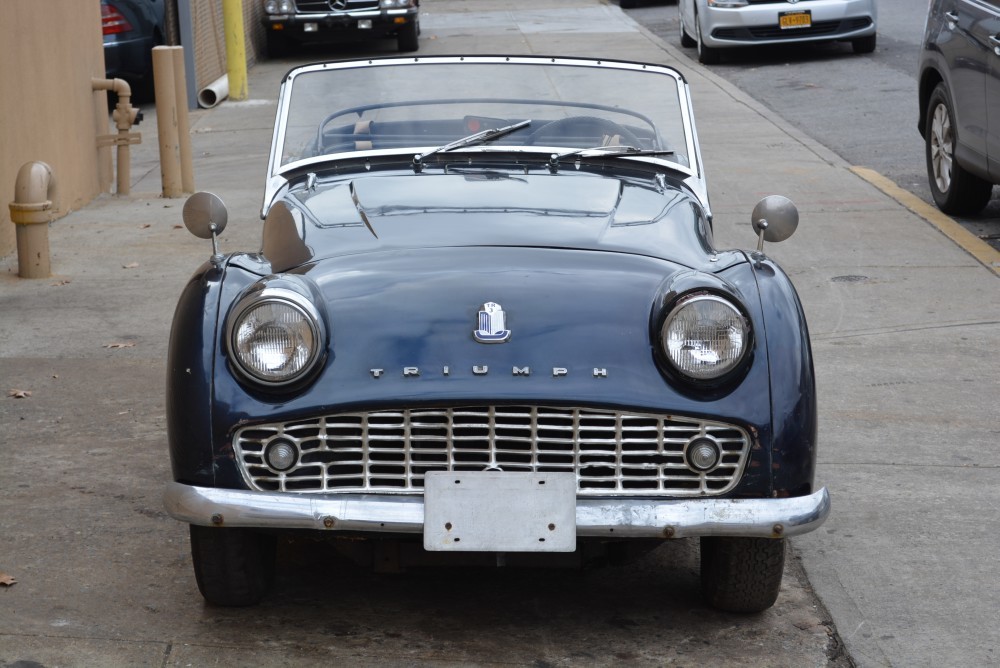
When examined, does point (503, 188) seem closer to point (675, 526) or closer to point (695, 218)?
point (695, 218)

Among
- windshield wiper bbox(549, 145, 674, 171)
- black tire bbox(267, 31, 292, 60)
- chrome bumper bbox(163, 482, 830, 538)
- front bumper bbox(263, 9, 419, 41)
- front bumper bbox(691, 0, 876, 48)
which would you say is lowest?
black tire bbox(267, 31, 292, 60)

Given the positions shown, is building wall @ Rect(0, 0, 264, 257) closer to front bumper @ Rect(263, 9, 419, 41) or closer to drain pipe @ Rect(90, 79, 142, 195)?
drain pipe @ Rect(90, 79, 142, 195)

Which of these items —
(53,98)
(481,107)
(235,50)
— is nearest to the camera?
(481,107)

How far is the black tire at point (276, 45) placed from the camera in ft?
62.7

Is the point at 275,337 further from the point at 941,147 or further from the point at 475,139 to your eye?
the point at 941,147

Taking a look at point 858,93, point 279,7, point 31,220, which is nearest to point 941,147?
point 858,93

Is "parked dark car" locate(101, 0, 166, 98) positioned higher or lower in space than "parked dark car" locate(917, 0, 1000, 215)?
lower

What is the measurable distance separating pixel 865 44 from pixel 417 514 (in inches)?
578

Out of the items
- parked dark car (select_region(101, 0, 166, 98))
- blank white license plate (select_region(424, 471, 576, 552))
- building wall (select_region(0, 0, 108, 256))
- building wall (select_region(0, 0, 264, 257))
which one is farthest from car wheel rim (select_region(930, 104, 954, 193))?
parked dark car (select_region(101, 0, 166, 98))

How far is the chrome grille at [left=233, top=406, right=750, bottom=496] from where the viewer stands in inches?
130

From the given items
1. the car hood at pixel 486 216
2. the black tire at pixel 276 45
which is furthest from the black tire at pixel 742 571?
the black tire at pixel 276 45

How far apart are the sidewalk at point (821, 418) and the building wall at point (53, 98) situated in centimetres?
35

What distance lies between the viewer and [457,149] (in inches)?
190

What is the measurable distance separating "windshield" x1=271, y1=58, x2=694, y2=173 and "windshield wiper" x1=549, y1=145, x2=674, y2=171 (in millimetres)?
56
